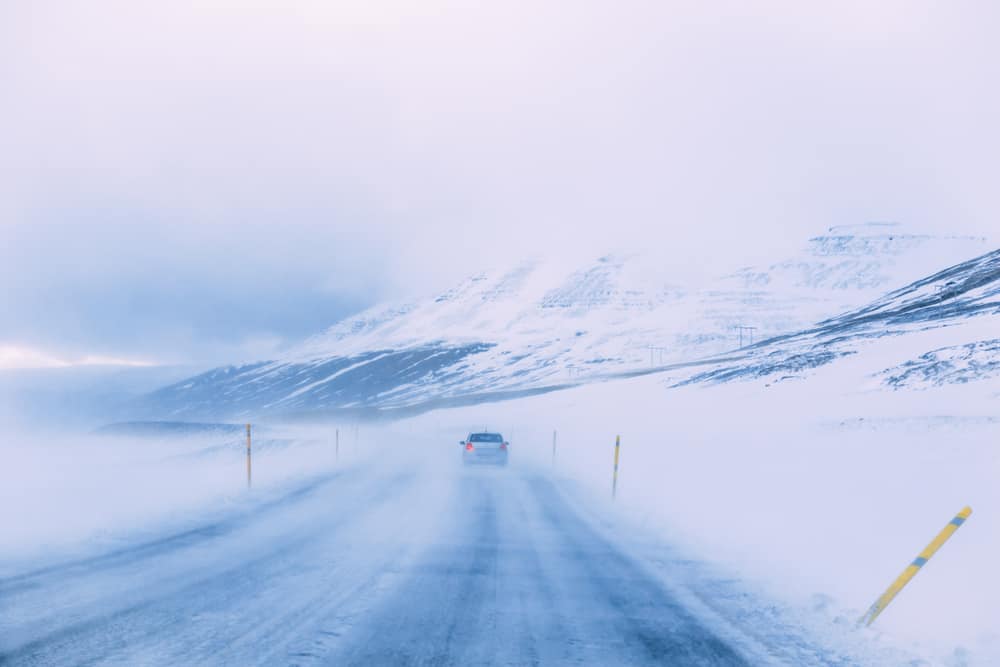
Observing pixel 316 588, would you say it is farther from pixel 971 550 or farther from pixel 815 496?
pixel 815 496

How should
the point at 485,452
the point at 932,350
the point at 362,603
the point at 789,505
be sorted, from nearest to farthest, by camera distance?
the point at 362,603 < the point at 789,505 < the point at 485,452 < the point at 932,350

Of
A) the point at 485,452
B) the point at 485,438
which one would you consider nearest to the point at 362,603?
the point at 485,452

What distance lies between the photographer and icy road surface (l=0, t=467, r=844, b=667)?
6992 mm

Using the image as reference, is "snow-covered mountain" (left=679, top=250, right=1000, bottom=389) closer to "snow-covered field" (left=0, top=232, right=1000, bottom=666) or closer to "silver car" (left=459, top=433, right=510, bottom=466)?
→ "snow-covered field" (left=0, top=232, right=1000, bottom=666)

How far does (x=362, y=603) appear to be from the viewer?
8.65 m

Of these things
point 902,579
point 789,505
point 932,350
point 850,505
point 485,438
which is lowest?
point 789,505

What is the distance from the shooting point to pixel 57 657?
6609mm

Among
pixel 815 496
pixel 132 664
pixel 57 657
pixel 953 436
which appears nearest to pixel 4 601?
pixel 57 657

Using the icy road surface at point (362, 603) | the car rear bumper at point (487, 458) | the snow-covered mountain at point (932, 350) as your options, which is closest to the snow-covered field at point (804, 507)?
the icy road surface at point (362, 603)

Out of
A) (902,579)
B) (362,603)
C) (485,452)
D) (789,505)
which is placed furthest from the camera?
(485,452)

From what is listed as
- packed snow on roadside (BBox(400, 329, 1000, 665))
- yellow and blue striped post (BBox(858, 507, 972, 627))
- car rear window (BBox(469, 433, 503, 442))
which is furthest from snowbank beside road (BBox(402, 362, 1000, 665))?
car rear window (BBox(469, 433, 503, 442))

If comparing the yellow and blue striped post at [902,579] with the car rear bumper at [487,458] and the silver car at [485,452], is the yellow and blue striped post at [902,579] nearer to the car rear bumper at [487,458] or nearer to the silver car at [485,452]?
the silver car at [485,452]

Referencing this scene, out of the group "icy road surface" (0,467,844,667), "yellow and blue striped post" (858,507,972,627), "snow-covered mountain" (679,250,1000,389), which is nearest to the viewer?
"icy road surface" (0,467,844,667)

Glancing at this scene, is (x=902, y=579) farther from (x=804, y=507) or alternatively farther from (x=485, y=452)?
(x=485, y=452)
